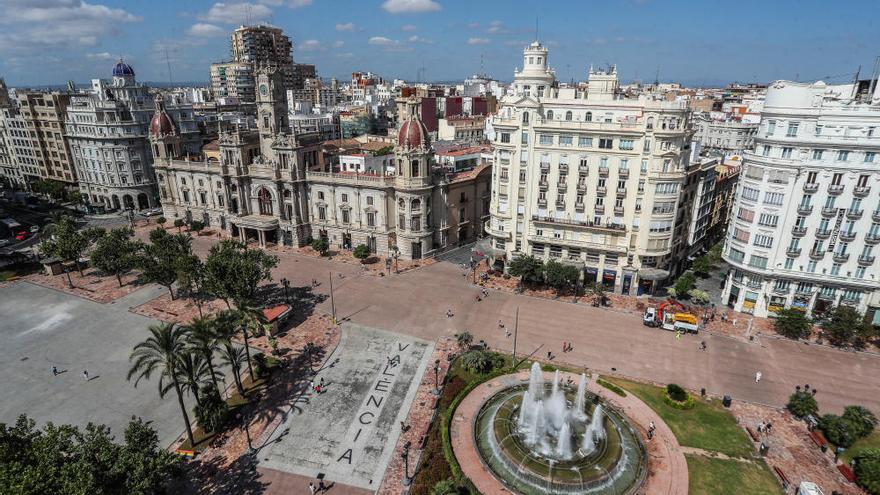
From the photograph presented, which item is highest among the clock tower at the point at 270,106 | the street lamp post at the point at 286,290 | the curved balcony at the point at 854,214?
the clock tower at the point at 270,106

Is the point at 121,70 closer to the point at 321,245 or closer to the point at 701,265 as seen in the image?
the point at 321,245

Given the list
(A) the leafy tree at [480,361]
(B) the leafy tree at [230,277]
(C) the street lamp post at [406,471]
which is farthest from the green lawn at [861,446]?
(B) the leafy tree at [230,277]

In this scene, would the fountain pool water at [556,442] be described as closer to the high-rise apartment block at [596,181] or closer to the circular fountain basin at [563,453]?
the circular fountain basin at [563,453]

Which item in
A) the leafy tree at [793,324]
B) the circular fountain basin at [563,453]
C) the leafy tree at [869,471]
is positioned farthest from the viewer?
the leafy tree at [793,324]

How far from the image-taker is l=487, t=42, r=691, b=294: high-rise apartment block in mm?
60688

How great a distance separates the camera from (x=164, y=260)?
62.7 m

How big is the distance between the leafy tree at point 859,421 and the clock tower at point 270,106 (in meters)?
86.0

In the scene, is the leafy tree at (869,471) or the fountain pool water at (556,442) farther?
the fountain pool water at (556,442)

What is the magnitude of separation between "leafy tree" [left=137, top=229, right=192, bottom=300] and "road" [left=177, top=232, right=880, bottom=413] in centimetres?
1458

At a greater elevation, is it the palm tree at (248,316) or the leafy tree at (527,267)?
the palm tree at (248,316)

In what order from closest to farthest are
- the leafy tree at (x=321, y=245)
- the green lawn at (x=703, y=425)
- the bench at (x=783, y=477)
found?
the bench at (x=783, y=477)
the green lawn at (x=703, y=425)
the leafy tree at (x=321, y=245)

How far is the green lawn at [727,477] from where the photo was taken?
35.2 m

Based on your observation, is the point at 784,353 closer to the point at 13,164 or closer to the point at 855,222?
the point at 855,222

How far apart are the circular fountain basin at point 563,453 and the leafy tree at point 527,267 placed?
79.7 feet
